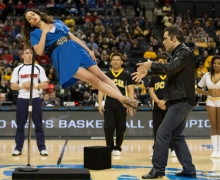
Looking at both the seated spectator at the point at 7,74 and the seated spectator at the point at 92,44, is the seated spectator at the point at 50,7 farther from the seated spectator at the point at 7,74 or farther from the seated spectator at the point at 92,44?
the seated spectator at the point at 7,74

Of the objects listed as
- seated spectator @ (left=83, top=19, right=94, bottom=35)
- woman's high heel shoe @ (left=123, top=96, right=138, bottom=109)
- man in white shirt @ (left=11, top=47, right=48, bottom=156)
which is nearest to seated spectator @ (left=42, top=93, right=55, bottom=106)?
man in white shirt @ (left=11, top=47, right=48, bottom=156)

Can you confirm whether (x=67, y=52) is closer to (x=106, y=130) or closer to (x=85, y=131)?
(x=106, y=130)

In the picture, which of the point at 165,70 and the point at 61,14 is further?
the point at 61,14

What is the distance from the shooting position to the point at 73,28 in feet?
71.2

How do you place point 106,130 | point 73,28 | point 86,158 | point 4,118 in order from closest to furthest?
point 86,158, point 106,130, point 4,118, point 73,28

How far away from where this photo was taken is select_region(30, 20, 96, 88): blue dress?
6859 millimetres

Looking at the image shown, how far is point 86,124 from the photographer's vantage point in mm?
13914

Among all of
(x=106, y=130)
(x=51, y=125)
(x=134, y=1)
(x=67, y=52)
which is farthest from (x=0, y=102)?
(x=134, y=1)

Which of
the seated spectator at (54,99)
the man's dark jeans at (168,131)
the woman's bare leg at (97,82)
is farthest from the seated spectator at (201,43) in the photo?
the woman's bare leg at (97,82)

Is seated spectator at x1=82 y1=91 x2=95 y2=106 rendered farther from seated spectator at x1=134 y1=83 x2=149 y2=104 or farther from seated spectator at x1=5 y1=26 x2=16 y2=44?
seated spectator at x1=5 y1=26 x2=16 y2=44

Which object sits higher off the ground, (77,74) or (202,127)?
(77,74)

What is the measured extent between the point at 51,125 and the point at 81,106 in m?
1.01

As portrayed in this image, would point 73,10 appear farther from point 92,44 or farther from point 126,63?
point 126,63

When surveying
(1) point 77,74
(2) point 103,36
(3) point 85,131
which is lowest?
(3) point 85,131
